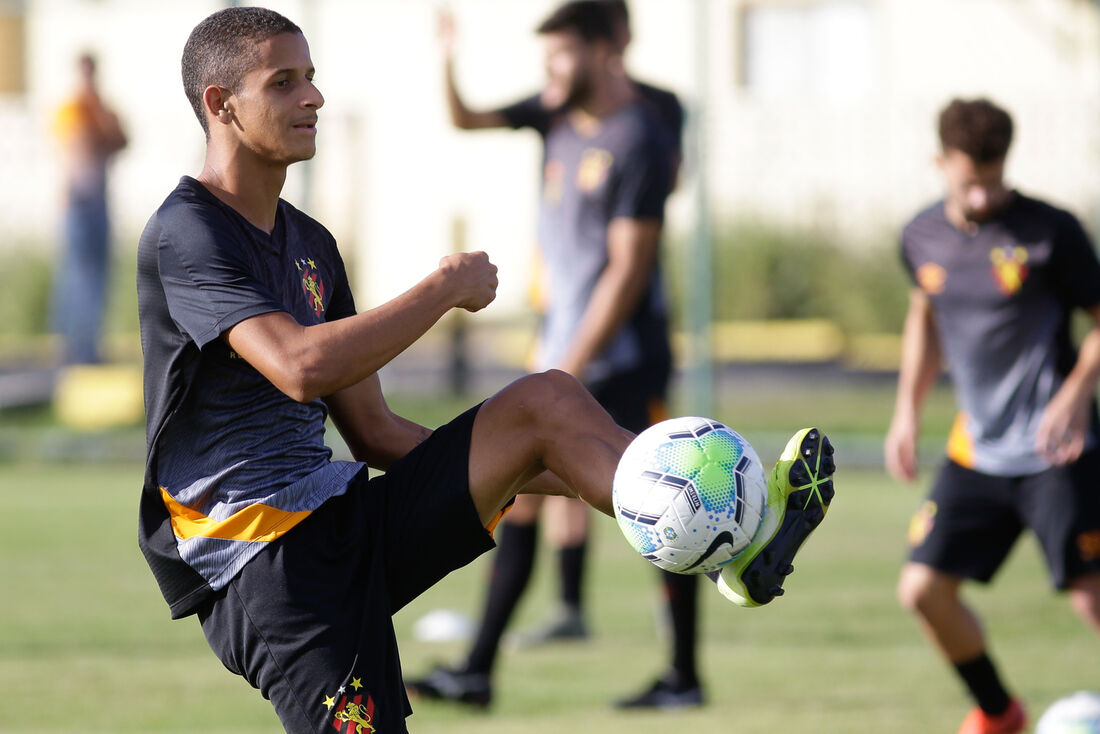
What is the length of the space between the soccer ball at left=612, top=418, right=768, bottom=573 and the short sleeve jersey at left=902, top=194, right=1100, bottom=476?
2160mm

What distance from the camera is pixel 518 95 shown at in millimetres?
18125

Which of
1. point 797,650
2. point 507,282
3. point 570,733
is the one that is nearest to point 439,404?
point 507,282

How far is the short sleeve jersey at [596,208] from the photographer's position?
6.61 meters

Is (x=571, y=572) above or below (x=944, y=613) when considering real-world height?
below

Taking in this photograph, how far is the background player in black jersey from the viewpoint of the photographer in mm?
6043

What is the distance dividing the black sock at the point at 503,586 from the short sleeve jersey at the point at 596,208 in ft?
2.33

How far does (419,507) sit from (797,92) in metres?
16.3

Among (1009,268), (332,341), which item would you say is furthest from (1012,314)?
(332,341)

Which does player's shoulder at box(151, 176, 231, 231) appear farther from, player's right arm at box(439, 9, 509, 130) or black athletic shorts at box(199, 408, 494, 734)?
player's right arm at box(439, 9, 509, 130)

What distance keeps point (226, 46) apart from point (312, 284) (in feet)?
1.92

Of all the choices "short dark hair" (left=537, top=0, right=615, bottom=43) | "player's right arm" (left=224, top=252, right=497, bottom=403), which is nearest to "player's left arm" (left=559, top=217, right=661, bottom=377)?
"short dark hair" (left=537, top=0, right=615, bottom=43)

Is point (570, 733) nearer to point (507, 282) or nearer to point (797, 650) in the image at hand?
point (797, 650)

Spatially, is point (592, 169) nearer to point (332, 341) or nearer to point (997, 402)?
point (997, 402)

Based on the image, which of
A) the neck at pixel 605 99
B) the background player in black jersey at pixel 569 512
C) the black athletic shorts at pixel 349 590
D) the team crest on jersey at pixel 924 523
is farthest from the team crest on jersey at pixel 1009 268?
the black athletic shorts at pixel 349 590
